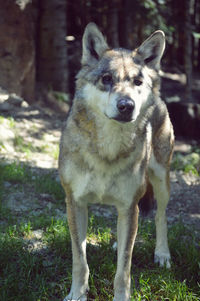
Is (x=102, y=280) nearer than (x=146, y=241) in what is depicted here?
Yes

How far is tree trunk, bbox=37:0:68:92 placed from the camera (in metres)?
9.29

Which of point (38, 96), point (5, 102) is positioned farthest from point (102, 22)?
point (5, 102)

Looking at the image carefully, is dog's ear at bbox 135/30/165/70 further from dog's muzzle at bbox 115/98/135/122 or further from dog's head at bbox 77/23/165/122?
dog's muzzle at bbox 115/98/135/122

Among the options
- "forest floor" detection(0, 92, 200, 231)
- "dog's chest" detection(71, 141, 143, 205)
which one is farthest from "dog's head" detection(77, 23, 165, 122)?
"forest floor" detection(0, 92, 200, 231)

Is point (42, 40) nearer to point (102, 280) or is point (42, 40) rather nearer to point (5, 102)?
point (5, 102)

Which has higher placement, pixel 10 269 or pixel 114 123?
pixel 114 123

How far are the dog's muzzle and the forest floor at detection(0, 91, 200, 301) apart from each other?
1.55 m

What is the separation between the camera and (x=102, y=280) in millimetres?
3662

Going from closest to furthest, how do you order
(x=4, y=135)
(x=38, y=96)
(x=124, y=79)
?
(x=124, y=79), (x=4, y=135), (x=38, y=96)

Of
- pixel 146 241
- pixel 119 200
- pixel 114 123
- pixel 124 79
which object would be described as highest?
pixel 124 79

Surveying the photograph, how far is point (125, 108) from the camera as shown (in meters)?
3.02

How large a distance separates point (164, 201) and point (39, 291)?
173cm

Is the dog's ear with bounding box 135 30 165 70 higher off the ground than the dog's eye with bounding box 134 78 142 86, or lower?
higher

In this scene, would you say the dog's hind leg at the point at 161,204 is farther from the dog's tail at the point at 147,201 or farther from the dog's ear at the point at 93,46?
the dog's ear at the point at 93,46
